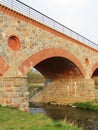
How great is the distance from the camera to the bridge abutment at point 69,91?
30500mm

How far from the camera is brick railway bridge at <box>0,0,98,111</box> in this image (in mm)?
16506

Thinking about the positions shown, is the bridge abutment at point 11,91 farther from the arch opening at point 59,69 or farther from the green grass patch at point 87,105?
the arch opening at point 59,69

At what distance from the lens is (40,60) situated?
20484 mm

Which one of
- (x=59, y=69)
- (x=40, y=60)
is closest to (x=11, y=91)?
(x=40, y=60)

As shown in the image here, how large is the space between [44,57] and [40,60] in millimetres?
805

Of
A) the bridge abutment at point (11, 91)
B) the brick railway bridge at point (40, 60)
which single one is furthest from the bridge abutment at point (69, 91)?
the bridge abutment at point (11, 91)

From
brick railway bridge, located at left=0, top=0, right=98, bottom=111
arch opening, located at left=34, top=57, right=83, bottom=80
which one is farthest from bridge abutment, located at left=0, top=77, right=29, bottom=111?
arch opening, located at left=34, top=57, right=83, bottom=80

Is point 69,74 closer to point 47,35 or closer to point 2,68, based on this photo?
point 47,35

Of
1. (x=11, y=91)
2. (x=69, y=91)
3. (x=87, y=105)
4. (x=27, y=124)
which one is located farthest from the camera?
(x=69, y=91)

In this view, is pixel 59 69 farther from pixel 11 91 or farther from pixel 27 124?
pixel 27 124

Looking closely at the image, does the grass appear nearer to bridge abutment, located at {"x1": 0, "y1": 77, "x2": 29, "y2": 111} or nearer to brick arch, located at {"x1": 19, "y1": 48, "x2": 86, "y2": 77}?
bridge abutment, located at {"x1": 0, "y1": 77, "x2": 29, "y2": 111}

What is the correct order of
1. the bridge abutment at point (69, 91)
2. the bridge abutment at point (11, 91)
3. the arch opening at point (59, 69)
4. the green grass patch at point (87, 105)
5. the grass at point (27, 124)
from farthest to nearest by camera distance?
1. the bridge abutment at point (69, 91)
2. the arch opening at point (59, 69)
3. the green grass patch at point (87, 105)
4. the bridge abutment at point (11, 91)
5. the grass at point (27, 124)

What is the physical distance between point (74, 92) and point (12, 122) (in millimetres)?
20857

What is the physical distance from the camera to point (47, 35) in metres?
22.0
